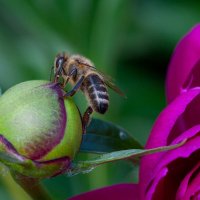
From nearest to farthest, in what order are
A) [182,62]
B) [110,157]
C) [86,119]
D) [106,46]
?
1. [110,157]
2. [86,119]
3. [182,62]
4. [106,46]

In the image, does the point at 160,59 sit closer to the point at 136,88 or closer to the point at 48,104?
the point at 136,88

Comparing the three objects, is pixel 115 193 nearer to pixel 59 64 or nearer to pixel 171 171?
pixel 171 171

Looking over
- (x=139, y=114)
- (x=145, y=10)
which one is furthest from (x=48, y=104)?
(x=145, y=10)

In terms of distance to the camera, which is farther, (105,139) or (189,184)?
(105,139)

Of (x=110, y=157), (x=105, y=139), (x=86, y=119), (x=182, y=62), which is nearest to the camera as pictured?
(x=110, y=157)

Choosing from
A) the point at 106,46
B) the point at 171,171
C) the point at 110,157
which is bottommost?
the point at 106,46

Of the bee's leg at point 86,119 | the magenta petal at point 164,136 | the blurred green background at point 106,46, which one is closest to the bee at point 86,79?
the bee's leg at point 86,119

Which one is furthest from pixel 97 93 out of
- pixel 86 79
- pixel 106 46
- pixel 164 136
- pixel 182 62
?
pixel 106 46
